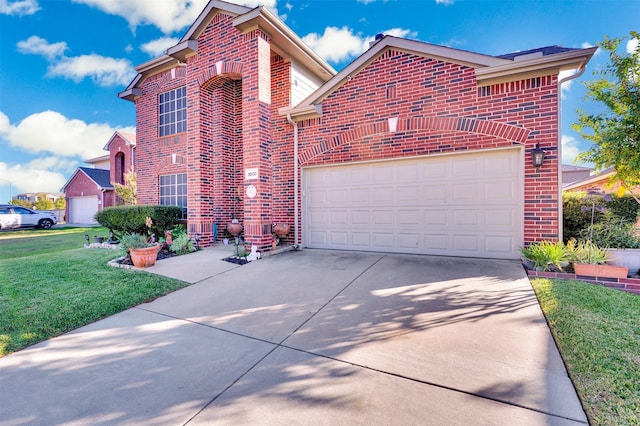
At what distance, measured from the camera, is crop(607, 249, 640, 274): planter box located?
4.59 meters

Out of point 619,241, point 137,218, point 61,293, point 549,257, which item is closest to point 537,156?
point 549,257

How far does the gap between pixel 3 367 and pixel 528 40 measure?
39.2 feet

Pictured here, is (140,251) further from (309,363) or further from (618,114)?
(618,114)

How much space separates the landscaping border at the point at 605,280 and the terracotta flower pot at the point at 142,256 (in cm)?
699

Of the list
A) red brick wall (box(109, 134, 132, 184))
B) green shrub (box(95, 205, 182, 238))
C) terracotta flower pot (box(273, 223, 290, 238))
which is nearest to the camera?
terracotta flower pot (box(273, 223, 290, 238))

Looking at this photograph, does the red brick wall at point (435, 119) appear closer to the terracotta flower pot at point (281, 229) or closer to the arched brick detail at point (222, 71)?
the terracotta flower pot at point (281, 229)

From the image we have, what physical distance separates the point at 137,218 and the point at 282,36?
6.39m

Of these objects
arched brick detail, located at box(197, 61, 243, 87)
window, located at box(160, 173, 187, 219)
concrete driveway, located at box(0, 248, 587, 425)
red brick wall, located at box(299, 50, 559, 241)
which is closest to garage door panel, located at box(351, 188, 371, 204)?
red brick wall, located at box(299, 50, 559, 241)

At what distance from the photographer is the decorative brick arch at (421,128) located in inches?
217

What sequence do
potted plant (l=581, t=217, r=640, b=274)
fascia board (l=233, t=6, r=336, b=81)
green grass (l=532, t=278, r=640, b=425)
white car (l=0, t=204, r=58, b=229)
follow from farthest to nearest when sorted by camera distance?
white car (l=0, t=204, r=58, b=229)
fascia board (l=233, t=6, r=336, b=81)
potted plant (l=581, t=217, r=640, b=274)
green grass (l=532, t=278, r=640, b=425)

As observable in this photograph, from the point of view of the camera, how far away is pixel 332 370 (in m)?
2.22

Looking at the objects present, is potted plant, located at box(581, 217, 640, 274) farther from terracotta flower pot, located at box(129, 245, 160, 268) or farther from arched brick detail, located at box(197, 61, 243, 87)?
arched brick detail, located at box(197, 61, 243, 87)

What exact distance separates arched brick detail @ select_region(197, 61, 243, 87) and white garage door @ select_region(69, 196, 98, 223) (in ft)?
66.5

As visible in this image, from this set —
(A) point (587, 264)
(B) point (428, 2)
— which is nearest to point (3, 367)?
(A) point (587, 264)
